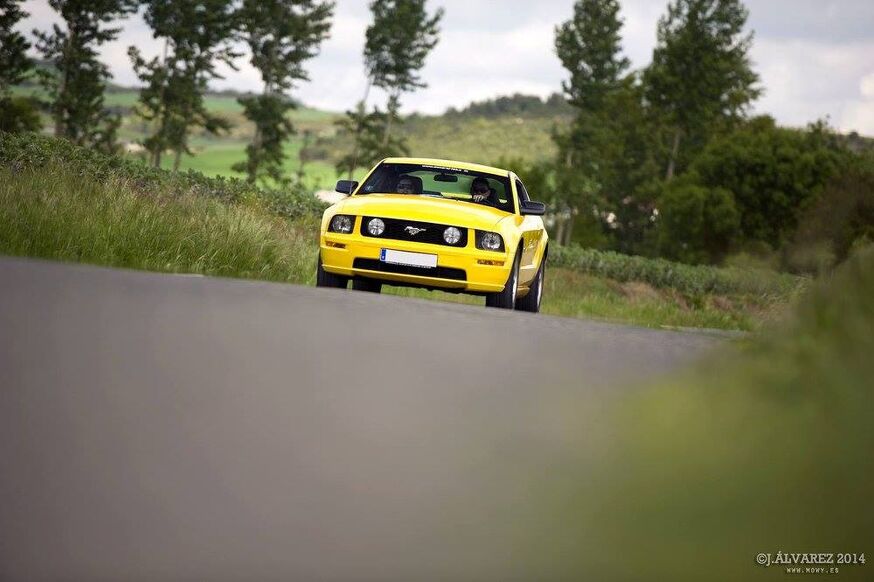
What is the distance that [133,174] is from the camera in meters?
20.2

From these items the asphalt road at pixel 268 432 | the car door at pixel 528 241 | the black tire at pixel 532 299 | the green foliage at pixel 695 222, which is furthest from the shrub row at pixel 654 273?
the green foliage at pixel 695 222

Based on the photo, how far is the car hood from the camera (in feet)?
38.7

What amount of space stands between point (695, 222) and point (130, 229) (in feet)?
221

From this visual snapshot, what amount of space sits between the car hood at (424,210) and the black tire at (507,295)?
520 mm

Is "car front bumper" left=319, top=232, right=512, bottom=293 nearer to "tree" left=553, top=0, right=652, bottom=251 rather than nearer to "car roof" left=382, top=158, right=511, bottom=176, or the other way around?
"car roof" left=382, top=158, right=511, bottom=176

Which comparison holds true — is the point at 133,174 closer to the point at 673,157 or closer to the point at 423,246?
the point at 423,246

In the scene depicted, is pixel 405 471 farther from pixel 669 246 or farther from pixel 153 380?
pixel 669 246

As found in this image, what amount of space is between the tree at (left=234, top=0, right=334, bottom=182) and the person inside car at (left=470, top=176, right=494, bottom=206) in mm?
61226

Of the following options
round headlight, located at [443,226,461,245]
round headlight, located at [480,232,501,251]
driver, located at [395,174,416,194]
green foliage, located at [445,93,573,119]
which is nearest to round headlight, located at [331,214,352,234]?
round headlight, located at [443,226,461,245]

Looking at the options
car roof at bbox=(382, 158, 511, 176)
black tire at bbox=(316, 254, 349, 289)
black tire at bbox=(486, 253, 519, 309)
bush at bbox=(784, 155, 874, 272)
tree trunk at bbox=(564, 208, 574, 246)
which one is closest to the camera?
black tire at bbox=(486, 253, 519, 309)

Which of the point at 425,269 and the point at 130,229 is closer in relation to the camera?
the point at 130,229

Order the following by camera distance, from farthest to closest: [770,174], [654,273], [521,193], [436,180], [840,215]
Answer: [770,174] < [840,215] < [654,273] < [521,193] < [436,180]

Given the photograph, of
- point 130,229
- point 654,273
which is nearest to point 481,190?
point 130,229

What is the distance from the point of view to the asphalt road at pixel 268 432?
2.96m
